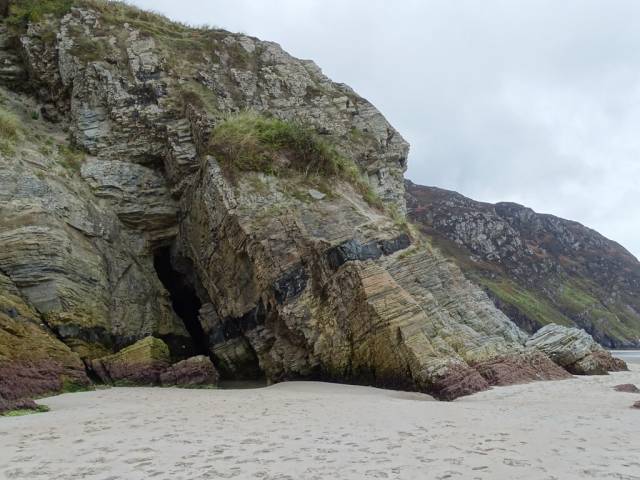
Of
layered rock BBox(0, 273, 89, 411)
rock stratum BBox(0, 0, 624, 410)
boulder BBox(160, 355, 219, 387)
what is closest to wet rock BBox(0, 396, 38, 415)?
rock stratum BBox(0, 0, 624, 410)

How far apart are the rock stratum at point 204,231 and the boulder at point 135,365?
66 millimetres

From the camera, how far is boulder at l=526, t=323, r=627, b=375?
16703 mm

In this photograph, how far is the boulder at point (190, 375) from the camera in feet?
50.6

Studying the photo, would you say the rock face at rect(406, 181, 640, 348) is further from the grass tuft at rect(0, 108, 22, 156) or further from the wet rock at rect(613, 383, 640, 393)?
the grass tuft at rect(0, 108, 22, 156)

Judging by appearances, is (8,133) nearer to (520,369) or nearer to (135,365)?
(135,365)

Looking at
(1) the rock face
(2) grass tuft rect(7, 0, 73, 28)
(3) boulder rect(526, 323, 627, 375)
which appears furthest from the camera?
(1) the rock face

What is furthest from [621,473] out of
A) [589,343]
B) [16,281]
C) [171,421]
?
[16,281]

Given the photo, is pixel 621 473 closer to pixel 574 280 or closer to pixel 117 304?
pixel 117 304

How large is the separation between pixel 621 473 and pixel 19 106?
1018 inches

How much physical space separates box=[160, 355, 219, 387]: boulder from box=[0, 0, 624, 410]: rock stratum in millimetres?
65

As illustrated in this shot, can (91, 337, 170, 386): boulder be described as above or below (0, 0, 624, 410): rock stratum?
below

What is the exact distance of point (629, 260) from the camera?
421ft

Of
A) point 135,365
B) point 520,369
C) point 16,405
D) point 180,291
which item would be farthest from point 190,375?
point 520,369

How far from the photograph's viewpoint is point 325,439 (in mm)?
6953
